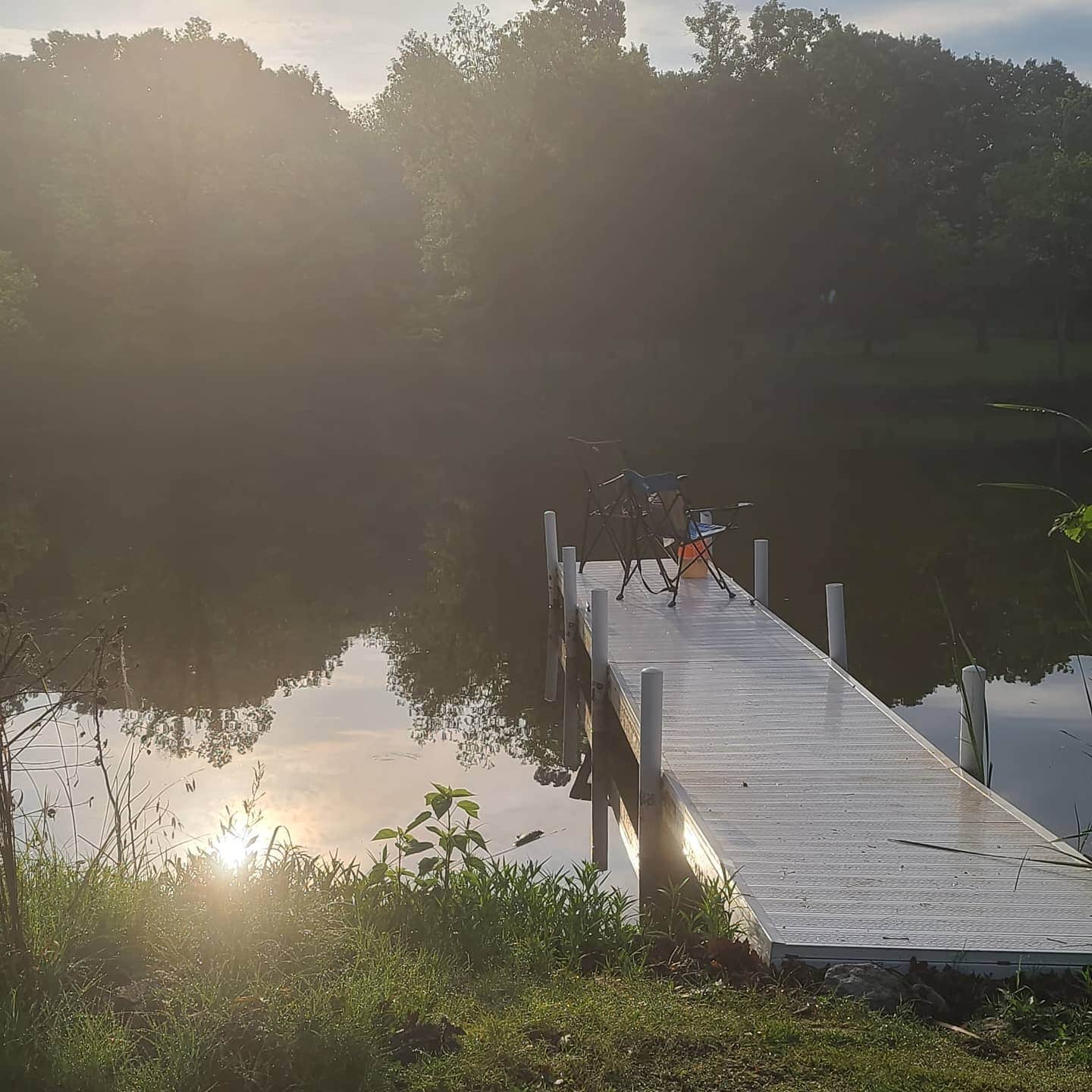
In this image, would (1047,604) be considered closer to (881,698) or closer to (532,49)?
(881,698)

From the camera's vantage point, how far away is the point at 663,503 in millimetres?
9336

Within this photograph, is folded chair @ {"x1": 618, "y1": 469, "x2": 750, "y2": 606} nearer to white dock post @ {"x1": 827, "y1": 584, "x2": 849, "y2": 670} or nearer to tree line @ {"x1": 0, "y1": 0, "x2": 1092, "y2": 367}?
white dock post @ {"x1": 827, "y1": 584, "x2": 849, "y2": 670}

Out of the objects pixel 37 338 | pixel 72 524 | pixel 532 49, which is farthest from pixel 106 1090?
pixel 532 49

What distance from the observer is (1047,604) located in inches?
478

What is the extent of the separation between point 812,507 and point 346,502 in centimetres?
693

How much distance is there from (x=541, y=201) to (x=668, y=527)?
2627 cm

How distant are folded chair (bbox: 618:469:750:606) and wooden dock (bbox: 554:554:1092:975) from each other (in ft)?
5.75

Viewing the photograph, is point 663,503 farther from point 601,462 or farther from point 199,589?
point 601,462

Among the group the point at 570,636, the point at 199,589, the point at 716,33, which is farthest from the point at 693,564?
the point at 716,33

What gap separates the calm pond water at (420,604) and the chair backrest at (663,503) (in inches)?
62.0

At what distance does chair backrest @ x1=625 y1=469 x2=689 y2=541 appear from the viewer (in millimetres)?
9055

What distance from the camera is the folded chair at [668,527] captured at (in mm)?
9148

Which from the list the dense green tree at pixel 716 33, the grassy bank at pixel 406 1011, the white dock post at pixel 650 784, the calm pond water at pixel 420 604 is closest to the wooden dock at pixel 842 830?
the white dock post at pixel 650 784

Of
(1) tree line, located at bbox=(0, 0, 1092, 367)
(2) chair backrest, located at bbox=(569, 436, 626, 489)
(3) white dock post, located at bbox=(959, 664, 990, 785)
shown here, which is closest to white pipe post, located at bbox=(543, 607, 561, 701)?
(3) white dock post, located at bbox=(959, 664, 990, 785)
